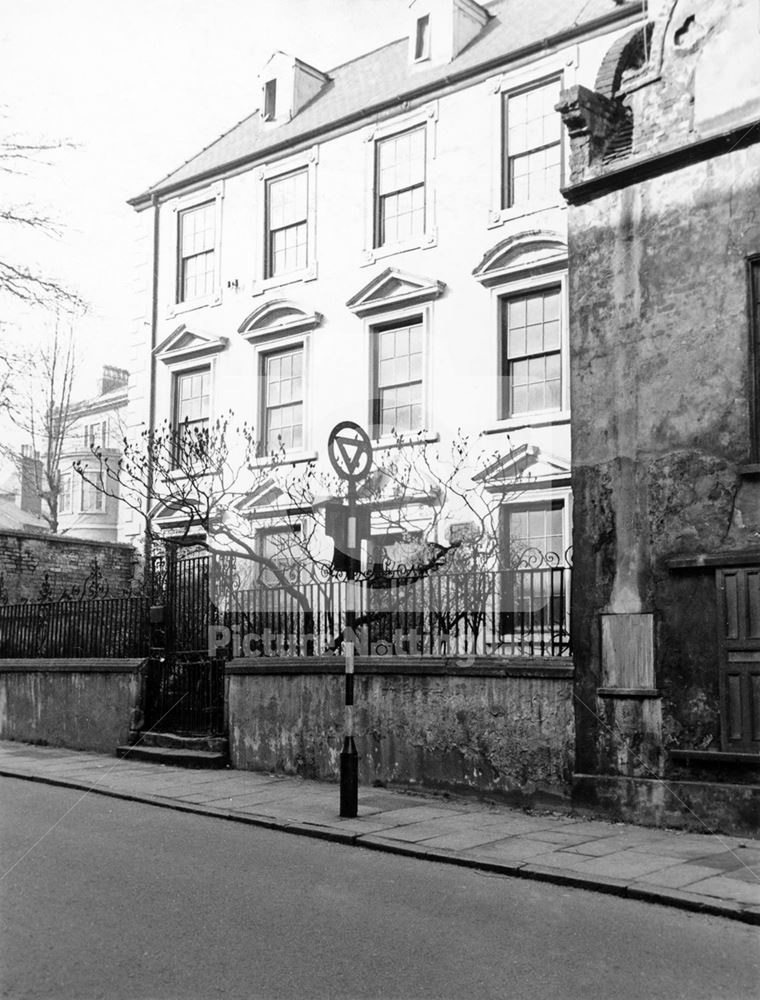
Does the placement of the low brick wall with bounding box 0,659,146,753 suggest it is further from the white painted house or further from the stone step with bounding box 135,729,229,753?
the white painted house

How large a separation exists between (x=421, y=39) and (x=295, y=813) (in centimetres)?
1542

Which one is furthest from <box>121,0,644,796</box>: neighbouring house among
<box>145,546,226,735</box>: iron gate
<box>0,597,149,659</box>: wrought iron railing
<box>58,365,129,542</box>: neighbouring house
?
<box>58,365,129,542</box>: neighbouring house

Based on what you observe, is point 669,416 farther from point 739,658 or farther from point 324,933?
point 324,933

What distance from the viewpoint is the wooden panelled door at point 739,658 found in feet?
31.5

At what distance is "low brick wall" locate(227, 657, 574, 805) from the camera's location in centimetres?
1106

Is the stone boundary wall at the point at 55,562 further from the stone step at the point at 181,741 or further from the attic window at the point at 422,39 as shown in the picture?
the attic window at the point at 422,39

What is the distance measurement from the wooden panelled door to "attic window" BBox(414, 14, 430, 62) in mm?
14117

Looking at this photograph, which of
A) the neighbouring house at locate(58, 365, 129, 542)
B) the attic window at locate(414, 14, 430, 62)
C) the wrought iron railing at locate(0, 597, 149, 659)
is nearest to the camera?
the wrought iron railing at locate(0, 597, 149, 659)

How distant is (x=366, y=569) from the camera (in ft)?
46.1

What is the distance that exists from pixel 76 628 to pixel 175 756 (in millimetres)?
3752

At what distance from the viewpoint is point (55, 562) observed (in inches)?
941

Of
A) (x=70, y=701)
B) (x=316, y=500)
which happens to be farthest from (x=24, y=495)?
(x=70, y=701)

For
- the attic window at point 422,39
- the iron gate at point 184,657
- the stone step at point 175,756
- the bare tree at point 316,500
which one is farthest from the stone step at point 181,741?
the attic window at point 422,39

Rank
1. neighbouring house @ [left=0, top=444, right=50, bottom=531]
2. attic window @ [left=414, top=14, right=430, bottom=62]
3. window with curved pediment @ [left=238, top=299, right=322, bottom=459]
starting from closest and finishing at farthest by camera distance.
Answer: attic window @ [left=414, top=14, right=430, bottom=62] < window with curved pediment @ [left=238, top=299, right=322, bottom=459] < neighbouring house @ [left=0, top=444, right=50, bottom=531]
